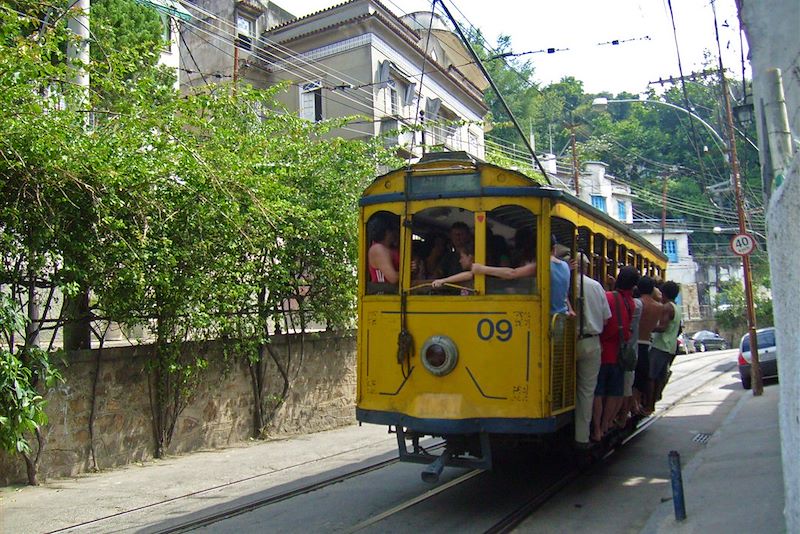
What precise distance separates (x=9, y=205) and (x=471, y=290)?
5.03 m

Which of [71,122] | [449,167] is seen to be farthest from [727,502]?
[71,122]

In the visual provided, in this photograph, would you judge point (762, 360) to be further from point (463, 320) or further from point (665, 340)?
point (463, 320)

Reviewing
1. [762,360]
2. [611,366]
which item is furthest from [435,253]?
[762,360]

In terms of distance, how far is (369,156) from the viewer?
48.4ft

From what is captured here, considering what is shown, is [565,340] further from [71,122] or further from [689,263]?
[689,263]

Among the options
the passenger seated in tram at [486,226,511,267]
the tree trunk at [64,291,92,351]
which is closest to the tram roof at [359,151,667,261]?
the passenger seated in tram at [486,226,511,267]

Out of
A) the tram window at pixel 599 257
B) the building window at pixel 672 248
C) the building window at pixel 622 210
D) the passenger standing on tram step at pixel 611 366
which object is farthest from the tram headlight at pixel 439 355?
the building window at pixel 672 248

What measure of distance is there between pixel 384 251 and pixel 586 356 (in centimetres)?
225

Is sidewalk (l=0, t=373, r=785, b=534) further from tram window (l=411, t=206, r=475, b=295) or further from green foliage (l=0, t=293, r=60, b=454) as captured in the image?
tram window (l=411, t=206, r=475, b=295)

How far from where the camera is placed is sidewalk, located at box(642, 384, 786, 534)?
598cm

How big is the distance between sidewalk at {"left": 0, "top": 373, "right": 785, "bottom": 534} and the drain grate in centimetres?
14

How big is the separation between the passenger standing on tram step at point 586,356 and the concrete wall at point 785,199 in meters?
2.46

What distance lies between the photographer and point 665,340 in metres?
10.0

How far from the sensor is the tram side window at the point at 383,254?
7.11m
